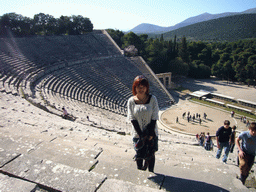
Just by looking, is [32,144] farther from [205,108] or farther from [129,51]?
[129,51]

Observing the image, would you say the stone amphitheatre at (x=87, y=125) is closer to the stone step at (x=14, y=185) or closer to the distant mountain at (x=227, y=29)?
the stone step at (x=14, y=185)

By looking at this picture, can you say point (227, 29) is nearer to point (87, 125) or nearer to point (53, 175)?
point (87, 125)

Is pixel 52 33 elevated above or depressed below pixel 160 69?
above

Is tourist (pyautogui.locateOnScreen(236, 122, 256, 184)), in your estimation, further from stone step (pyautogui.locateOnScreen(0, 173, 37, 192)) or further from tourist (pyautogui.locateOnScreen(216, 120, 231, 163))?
stone step (pyautogui.locateOnScreen(0, 173, 37, 192))

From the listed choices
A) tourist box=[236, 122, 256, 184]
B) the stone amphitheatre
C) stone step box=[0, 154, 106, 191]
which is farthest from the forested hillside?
stone step box=[0, 154, 106, 191]

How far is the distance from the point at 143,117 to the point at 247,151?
8.98 ft

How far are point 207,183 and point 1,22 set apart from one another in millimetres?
31918

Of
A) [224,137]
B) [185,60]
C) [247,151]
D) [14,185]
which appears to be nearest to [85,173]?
[14,185]

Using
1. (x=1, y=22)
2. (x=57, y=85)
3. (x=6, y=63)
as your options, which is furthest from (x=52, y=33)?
(x=57, y=85)

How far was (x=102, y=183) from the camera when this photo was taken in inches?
87.4

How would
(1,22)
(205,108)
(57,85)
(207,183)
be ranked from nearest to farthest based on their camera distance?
(207,183)
(57,85)
(205,108)
(1,22)

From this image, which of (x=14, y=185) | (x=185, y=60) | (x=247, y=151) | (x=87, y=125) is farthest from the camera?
(x=185, y=60)

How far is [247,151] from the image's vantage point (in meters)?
3.88

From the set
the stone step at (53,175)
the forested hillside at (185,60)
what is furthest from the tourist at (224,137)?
the forested hillside at (185,60)
